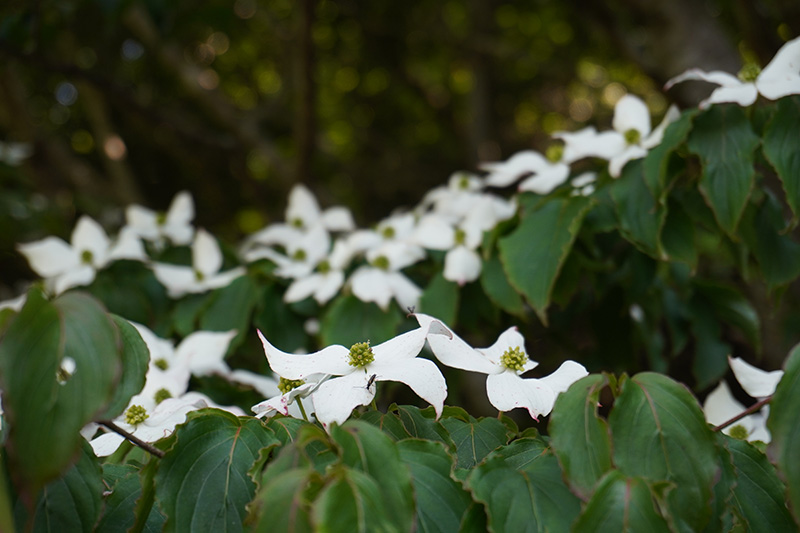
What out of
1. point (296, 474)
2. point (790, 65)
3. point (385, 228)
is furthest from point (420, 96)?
point (296, 474)

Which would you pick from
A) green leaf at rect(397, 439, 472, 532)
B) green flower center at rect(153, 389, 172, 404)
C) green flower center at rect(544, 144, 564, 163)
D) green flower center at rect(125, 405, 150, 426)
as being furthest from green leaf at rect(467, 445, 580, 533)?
green flower center at rect(544, 144, 564, 163)

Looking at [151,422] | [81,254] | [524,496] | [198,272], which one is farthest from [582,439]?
[81,254]

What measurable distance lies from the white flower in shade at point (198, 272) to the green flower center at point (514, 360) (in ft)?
2.33

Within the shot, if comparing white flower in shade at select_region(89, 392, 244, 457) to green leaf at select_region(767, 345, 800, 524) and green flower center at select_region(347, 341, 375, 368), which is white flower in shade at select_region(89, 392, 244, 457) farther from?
green leaf at select_region(767, 345, 800, 524)

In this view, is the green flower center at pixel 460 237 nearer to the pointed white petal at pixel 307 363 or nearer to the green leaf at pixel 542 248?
the green leaf at pixel 542 248

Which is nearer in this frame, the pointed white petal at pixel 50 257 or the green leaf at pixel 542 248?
the green leaf at pixel 542 248

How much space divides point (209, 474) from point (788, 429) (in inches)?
16.2

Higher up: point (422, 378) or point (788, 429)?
point (422, 378)

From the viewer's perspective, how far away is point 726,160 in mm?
906

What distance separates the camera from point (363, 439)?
1.51 ft

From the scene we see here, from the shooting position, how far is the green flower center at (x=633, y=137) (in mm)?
1101

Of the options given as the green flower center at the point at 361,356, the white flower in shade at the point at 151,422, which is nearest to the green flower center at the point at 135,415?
the white flower in shade at the point at 151,422

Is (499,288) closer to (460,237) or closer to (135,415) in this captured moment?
(460,237)

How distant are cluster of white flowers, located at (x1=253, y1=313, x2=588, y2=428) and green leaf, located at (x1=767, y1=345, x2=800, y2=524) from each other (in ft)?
0.61
